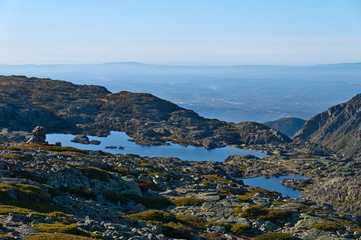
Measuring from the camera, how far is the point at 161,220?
1458 inches

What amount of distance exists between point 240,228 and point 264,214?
4559mm

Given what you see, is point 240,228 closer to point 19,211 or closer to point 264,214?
point 264,214

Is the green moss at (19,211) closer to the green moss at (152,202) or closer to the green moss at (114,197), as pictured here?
the green moss at (114,197)

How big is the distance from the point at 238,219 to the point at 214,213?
3.91 metres

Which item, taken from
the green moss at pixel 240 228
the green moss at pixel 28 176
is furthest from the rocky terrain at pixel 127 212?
the green moss at pixel 28 176

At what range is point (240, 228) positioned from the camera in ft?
121

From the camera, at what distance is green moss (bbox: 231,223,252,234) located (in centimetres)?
3659

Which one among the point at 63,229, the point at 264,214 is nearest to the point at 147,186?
the point at 264,214

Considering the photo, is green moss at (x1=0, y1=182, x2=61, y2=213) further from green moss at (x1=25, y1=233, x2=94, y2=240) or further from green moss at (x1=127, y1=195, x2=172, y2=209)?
green moss at (x1=127, y1=195, x2=172, y2=209)

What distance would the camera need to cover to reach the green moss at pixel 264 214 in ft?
130

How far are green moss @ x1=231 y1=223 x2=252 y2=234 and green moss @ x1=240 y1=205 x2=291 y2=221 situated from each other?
9.01 ft

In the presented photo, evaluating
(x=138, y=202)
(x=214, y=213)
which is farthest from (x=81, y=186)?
(x=214, y=213)

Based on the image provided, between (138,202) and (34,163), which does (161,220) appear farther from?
(34,163)

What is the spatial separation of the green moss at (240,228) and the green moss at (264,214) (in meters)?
2.75
